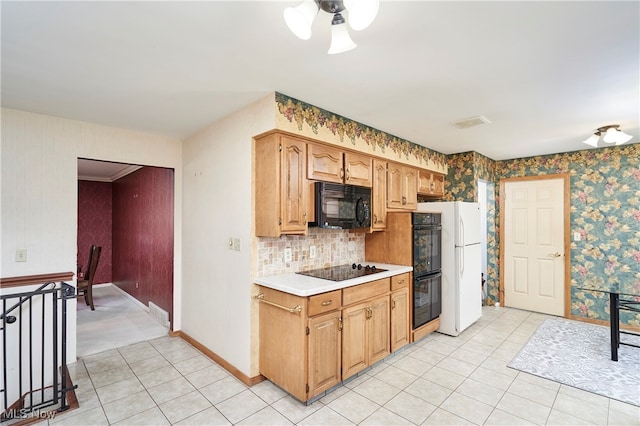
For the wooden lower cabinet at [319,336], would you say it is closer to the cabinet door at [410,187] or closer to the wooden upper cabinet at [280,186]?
the wooden upper cabinet at [280,186]

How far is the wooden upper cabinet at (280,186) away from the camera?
2.63m

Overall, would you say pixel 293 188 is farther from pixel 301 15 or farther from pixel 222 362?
pixel 222 362

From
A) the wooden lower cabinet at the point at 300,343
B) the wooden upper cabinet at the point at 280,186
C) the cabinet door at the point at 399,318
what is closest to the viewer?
the wooden lower cabinet at the point at 300,343

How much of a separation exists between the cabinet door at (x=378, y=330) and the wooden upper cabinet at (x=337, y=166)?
1243 millimetres

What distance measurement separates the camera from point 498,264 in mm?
5262

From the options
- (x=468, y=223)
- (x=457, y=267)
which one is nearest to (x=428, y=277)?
(x=457, y=267)

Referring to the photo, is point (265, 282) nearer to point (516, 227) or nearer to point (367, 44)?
point (367, 44)

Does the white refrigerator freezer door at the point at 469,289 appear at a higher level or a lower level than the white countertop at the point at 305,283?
lower

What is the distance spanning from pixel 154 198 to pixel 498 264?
5.65m

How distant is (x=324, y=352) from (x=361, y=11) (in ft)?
7.52

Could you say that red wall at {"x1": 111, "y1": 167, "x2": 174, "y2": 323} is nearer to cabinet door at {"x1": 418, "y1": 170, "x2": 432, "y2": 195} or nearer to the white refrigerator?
cabinet door at {"x1": 418, "y1": 170, "x2": 432, "y2": 195}

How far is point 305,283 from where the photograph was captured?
102 inches

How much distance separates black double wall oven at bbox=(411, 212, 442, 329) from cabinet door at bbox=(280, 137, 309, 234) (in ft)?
4.64

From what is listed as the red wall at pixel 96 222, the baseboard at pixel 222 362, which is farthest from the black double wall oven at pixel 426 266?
the red wall at pixel 96 222
